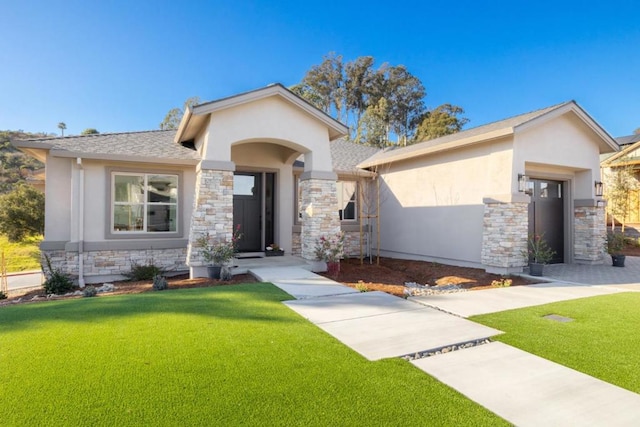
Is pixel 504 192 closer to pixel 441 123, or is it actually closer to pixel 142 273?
pixel 142 273

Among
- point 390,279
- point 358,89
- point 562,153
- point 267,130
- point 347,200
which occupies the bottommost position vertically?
point 390,279

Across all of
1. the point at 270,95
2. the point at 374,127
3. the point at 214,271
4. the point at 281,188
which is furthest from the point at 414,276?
the point at 374,127

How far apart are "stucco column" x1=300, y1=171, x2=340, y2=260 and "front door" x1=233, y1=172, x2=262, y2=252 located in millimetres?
2495

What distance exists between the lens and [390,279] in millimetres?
8836

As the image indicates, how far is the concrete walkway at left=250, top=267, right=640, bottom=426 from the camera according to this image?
2.66m

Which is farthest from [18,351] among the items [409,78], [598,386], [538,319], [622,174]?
[409,78]

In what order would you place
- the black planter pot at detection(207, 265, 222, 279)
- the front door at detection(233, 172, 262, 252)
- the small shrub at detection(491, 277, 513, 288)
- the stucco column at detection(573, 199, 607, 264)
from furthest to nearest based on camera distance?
the front door at detection(233, 172, 262, 252) → the stucco column at detection(573, 199, 607, 264) → the black planter pot at detection(207, 265, 222, 279) → the small shrub at detection(491, 277, 513, 288)

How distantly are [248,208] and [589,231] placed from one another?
11.4 m

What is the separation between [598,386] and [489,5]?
17378 millimetres

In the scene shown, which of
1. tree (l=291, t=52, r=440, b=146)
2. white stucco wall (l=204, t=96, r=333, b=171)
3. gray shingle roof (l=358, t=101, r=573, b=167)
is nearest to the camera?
white stucco wall (l=204, t=96, r=333, b=171)

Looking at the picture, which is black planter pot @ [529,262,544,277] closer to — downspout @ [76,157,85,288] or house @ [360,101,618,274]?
house @ [360,101,618,274]

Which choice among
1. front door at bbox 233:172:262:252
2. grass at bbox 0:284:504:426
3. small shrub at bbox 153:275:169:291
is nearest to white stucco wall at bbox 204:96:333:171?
front door at bbox 233:172:262:252

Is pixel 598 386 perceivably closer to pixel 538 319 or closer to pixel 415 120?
pixel 538 319

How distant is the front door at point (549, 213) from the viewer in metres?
10.9
